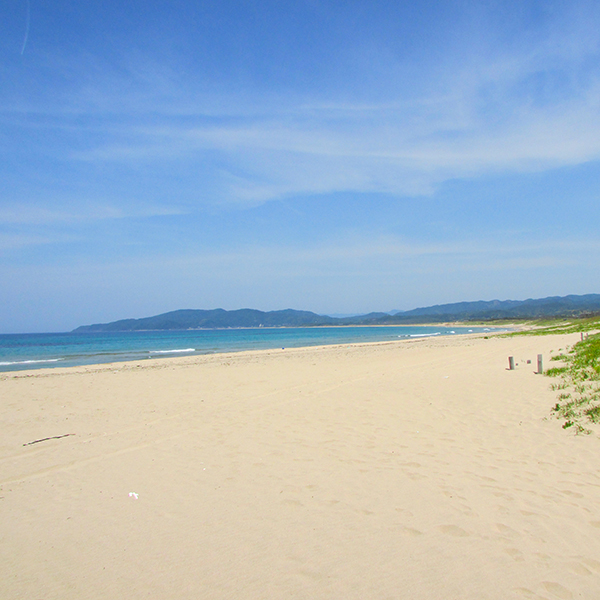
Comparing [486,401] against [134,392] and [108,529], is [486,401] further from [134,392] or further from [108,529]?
[134,392]

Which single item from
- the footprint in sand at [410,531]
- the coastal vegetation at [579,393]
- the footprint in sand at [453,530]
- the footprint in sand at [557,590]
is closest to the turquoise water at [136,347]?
the coastal vegetation at [579,393]

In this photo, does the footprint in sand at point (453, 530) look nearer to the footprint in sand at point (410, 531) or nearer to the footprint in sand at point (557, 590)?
the footprint in sand at point (410, 531)

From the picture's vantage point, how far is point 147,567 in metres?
3.82

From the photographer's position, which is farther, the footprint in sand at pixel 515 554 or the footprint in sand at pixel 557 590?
the footprint in sand at pixel 515 554

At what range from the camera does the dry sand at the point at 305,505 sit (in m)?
3.55

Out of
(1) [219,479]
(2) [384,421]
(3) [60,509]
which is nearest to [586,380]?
(2) [384,421]

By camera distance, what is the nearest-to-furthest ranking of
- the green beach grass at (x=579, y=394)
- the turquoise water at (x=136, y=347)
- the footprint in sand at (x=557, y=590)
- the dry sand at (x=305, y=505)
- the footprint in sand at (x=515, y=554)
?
the footprint in sand at (x=557, y=590)
the dry sand at (x=305, y=505)
the footprint in sand at (x=515, y=554)
the green beach grass at (x=579, y=394)
the turquoise water at (x=136, y=347)

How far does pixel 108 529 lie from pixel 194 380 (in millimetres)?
13806

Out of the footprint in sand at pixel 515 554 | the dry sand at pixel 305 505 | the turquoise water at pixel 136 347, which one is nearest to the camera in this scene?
the dry sand at pixel 305 505

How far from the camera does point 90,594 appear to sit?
136 inches

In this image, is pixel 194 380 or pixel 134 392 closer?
pixel 134 392

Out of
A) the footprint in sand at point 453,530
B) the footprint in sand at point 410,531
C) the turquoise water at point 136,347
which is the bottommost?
the turquoise water at point 136,347

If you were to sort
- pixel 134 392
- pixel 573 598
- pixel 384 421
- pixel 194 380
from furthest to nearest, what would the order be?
1. pixel 194 380
2. pixel 134 392
3. pixel 384 421
4. pixel 573 598

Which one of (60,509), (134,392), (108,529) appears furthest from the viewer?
(134,392)
